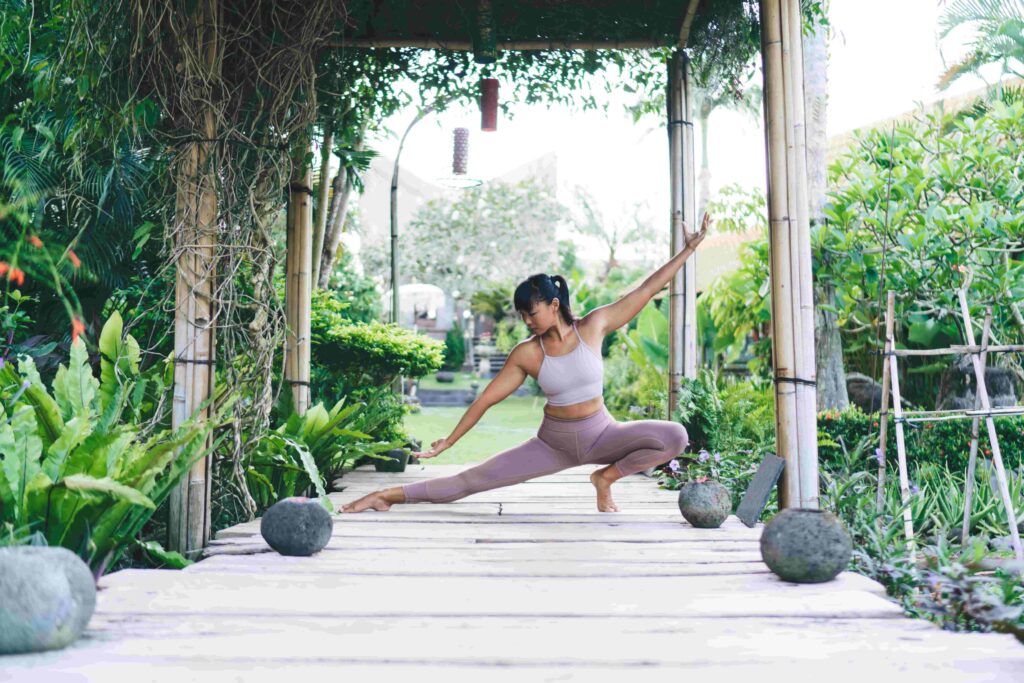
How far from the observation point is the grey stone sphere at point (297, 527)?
11.1 feet

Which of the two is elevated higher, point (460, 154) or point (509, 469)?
point (460, 154)

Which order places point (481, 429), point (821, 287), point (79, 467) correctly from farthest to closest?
point (481, 429) → point (821, 287) → point (79, 467)

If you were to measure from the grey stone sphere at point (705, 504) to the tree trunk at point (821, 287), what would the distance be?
16.6 feet

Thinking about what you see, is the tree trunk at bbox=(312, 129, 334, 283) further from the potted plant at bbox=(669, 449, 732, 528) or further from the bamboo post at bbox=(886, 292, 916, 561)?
the bamboo post at bbox=(886, 292, 916, 561)

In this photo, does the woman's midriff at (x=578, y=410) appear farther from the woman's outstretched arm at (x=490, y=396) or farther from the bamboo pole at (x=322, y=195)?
the bamboo pole at (x=322, y=195)

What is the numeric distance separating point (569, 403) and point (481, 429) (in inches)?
325

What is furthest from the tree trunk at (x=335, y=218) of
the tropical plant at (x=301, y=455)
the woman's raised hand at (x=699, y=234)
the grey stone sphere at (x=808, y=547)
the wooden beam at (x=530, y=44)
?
the grey stone sphere at (x=808, y=547)

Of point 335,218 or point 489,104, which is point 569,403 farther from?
point 335,218

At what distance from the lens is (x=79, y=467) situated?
123 inches

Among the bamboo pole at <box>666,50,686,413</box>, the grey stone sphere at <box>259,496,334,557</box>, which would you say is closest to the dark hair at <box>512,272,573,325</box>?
the grey stone sphere at <box>259,496,334,557</box>

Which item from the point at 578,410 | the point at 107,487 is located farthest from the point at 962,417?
the point at 107,487

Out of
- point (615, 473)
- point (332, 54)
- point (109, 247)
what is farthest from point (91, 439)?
point (332, 54)

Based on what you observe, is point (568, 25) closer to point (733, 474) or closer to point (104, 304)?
point (733, 474)

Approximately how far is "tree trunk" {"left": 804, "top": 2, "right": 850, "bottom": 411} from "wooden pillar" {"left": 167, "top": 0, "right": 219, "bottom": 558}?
6.34 meters
